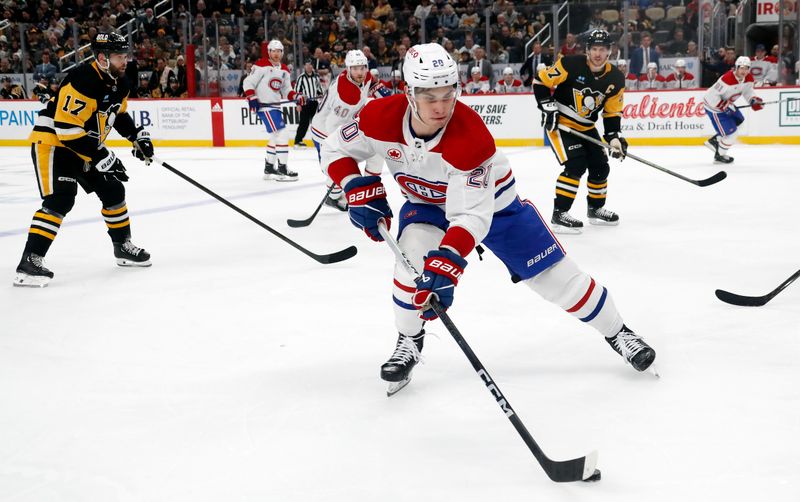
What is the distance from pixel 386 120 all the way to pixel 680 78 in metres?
9.44

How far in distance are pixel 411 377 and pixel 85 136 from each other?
228 centimetres

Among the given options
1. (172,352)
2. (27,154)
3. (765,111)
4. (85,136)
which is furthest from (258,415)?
(27,154)

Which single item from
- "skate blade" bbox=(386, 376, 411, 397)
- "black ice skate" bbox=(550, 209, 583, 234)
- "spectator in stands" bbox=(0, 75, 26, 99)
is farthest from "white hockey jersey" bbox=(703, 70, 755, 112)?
"spectator in stands" bbox=(0, 75, 26, 99)

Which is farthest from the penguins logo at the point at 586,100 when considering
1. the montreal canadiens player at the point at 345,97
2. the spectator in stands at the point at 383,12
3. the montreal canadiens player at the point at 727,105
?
the spectator in stands at the point at 383,12

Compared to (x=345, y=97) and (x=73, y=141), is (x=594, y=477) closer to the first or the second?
(x=73, y=141)

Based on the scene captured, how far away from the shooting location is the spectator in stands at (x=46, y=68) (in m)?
13.6

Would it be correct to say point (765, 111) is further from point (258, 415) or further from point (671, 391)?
point (258, 415)

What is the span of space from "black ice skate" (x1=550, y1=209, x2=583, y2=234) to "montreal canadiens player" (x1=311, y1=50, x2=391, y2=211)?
1.65 m

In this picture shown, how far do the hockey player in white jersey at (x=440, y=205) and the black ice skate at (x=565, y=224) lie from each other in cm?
256

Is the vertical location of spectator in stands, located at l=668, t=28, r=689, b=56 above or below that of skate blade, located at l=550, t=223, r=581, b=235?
above

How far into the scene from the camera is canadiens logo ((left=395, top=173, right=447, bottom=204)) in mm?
2221

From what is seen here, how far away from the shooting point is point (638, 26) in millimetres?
10805

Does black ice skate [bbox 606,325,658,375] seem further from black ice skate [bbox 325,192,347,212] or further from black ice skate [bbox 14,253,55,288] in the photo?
black ice skate [bbox 325,192,347,212]

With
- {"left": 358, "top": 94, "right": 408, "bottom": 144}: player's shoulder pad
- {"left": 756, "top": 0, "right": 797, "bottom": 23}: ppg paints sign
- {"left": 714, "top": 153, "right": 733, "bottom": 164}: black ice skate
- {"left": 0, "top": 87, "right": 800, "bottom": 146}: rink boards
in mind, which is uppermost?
{"left": 756, "top": 0, "right": 797, "bottom": 23}: ppg paints sign
